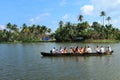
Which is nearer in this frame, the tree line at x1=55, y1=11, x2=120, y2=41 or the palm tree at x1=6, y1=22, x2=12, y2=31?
the tree line at x1=55, y1=11, x2=120, y2=41

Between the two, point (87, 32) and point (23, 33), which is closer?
point (87, 32)

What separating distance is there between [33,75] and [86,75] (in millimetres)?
6125

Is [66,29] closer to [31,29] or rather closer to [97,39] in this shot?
[97,39]

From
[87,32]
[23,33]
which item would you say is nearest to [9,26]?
[23,33]

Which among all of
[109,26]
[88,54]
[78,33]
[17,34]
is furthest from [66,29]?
[88,54]

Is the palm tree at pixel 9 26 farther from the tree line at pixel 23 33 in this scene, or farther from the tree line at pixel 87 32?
the tree line at pixel 87 32

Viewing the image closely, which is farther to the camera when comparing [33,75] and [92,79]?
[33,75]

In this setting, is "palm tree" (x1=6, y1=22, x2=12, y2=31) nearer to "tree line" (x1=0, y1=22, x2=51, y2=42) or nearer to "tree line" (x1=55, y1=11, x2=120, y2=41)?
"tree line" (x1=0, y1=22, x2=51, y2=42)

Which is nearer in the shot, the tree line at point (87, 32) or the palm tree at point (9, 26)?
the tree line at point (87, 32)

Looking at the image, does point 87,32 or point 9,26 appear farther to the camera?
point 9,26

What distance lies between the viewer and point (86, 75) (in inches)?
1325

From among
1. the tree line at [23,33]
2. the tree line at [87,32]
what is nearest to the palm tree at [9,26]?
the tree line at [23,33]

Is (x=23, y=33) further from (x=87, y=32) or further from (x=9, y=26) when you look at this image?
(x=87, y=32)

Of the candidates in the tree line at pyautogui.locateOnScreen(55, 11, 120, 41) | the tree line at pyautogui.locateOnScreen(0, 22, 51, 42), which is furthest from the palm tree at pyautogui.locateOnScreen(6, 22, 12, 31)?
the tree line at pyautogui.locateOnScreen(55, 11, 120, 41)
